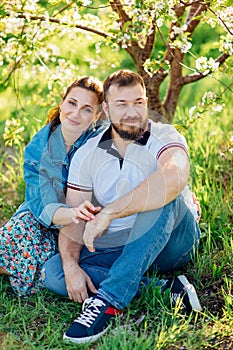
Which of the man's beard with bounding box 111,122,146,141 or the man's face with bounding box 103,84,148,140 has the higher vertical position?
the man's face with bounding box 103,84,148,140

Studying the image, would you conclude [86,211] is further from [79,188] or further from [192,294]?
[192,294]

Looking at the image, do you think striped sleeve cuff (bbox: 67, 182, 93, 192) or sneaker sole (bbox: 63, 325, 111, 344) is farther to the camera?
striped sleeve cuff (bbox: 67, 182, 93, 192)

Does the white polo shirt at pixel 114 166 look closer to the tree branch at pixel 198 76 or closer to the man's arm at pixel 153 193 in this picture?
the man's arm at pixel 153 193

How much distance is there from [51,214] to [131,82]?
70 centimetres

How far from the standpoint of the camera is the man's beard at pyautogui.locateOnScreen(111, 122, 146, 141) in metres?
2.88

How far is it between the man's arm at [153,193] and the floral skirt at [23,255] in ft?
1.00

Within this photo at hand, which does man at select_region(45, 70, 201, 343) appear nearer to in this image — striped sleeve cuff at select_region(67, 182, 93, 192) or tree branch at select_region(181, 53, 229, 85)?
striped sleeve cuff at select_region(67, 182, 93, 192)

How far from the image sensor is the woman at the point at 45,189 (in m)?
2.98

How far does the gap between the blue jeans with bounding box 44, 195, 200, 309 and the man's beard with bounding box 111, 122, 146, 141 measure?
0.34m

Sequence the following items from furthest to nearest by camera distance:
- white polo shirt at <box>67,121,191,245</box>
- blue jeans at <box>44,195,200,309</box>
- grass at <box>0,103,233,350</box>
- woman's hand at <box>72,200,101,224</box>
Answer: white polo shirt at <box>67,121,191,245</box>
woman's hand at <box>72,200,101,224</box>
blue jeans at <box>44,195,200,309</box>
grass at <box>0,103,233,350</box>

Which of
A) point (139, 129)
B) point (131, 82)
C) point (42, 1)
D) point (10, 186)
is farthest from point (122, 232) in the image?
point (42, 1)

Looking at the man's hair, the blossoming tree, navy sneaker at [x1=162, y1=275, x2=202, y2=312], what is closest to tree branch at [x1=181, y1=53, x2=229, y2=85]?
the blossoming tree

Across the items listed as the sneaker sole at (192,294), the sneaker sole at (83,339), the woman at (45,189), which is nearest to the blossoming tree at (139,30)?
the woman at (45,189)

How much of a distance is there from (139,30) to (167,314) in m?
1.33
